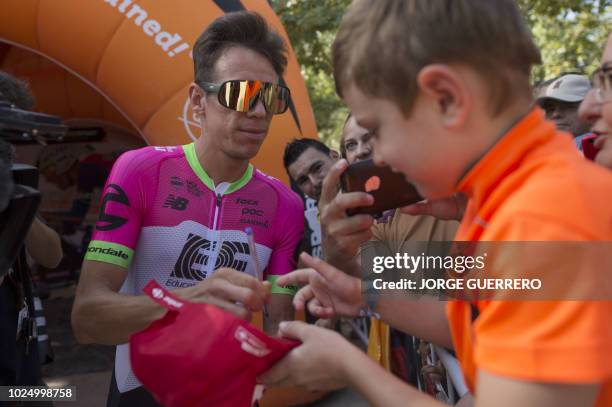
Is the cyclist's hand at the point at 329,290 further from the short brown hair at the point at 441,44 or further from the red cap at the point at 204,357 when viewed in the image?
the short brown hair at the point at 441,44

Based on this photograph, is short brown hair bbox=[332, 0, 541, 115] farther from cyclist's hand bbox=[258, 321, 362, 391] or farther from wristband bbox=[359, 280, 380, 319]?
wristband bbox=[359, 280, 380, 319]

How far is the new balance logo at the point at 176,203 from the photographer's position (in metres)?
2.10

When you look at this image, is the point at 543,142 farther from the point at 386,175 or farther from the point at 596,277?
the point at 386,175

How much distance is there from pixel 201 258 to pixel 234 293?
713 mm

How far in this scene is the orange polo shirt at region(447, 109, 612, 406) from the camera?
74cm

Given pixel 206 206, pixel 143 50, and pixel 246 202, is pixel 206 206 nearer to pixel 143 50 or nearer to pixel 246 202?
pixel 246 202

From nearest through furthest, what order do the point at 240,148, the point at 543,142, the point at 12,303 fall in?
1. the point at 543,142
2. the point at 12,303
3. the point at 240,148

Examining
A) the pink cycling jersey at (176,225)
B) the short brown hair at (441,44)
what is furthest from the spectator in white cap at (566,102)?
the short brown hair at (441,44)

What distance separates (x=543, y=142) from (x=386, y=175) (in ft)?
2.20

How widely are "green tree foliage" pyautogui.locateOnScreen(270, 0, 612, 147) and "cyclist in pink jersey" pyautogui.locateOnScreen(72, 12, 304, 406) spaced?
6434 mm

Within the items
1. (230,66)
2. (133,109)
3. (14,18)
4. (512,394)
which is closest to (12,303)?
(230,66)

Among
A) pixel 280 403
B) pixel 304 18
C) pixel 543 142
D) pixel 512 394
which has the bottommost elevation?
pixel 280 403

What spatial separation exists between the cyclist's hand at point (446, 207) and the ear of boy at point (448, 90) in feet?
1.90

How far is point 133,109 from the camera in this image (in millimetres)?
4402
